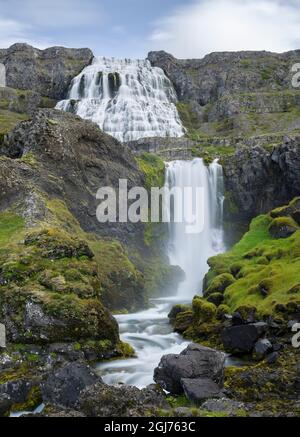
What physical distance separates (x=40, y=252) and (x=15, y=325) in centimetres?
512

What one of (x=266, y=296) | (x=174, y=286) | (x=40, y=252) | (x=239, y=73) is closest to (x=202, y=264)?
(x=174, y=286)

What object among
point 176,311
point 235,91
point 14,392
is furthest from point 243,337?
point 235,91

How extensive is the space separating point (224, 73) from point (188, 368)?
418 ft

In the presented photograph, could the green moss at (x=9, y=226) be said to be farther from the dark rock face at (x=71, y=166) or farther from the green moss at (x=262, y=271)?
the green moss at (x=262, y=271)

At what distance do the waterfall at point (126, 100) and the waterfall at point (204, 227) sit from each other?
36.3 metres

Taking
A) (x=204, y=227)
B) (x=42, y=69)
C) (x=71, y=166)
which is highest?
(x=42, y=69)

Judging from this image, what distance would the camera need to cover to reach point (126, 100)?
4254 inches

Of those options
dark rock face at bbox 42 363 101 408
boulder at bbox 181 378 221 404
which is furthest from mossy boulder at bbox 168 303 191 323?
dark rock face at bbox 42 363 101 408

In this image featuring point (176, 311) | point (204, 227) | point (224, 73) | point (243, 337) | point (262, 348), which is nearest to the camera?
point (262, 348)

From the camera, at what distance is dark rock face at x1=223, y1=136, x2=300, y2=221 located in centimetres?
6000

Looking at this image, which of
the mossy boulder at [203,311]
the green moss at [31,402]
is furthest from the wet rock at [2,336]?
the mossy boulder at [203,311]

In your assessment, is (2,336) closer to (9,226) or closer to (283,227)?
(9,226)

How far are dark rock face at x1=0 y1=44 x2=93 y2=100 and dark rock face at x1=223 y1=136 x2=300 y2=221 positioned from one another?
71.0 m

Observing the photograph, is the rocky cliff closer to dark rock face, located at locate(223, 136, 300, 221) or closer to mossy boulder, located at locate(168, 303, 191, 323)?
dark rock face, located at locate(223, 136, 300, 221)
